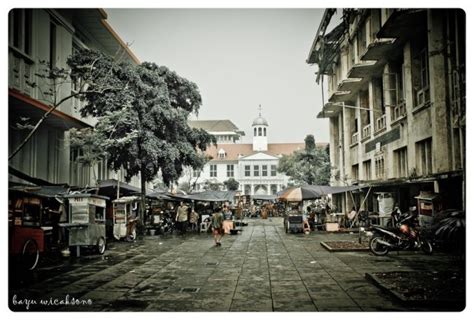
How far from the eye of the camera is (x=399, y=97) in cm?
1491

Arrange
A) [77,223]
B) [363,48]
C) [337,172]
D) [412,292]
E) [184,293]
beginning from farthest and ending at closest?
[337,172]
[363,48]
[77,223]
[184,293]
[412,292]

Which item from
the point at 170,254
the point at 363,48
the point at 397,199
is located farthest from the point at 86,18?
the point at 397,199

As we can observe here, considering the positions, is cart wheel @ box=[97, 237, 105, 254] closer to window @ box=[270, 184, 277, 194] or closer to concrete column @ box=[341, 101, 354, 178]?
concrete column @ box=[341, 101, 354, 178]

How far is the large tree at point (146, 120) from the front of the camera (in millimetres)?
12906

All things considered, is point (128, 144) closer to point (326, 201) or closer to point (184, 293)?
point (184, 293)

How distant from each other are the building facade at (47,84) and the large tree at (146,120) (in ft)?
1.90

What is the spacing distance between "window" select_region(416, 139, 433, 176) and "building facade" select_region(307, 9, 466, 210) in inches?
1.0

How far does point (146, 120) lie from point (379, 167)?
7892 millimetres

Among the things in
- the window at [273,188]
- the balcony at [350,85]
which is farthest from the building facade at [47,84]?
the window at [273,188]

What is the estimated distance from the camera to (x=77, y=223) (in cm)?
1100

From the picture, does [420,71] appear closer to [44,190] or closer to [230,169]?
[44,190]

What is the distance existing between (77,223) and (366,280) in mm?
6707

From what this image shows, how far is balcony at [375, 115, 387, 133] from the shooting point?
15.4 meters

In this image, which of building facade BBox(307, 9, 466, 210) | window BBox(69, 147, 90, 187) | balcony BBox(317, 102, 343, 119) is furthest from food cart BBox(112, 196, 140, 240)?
balcony BBox(317, 102, 343, 119)
